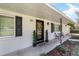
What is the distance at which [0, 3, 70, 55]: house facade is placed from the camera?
7.03 metres

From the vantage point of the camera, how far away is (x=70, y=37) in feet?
25.8

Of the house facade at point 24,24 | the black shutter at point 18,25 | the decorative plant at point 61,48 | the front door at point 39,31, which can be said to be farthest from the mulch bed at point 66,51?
the front door at point 39,31

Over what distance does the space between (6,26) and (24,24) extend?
1.42 metres

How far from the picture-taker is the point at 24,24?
8680 mm

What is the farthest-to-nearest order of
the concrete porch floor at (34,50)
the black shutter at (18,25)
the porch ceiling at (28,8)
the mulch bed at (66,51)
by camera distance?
the black shutter at (18,25) < the concrete porch floor at (34,50) < the mulch bed at (66,51) < the porch ceiling at (28,8)

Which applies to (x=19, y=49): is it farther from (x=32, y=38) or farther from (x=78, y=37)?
(x=78, y=37)

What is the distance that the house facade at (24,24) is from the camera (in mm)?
7027

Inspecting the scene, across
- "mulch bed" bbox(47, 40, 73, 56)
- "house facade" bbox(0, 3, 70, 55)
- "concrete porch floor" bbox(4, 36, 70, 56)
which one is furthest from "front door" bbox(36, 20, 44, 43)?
"mulch bed" bbox(47, 40, 73, 56)

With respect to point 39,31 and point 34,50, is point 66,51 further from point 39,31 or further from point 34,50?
point 39,31

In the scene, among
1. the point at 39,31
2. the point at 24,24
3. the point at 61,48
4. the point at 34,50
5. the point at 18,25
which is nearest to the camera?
the point at 61,48

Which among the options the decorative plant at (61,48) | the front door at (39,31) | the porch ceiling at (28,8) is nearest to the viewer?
the porch ceiling at (28,8)

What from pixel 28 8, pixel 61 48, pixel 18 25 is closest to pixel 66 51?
pixel 61 48

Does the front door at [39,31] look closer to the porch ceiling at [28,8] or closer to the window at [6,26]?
the porch ceiling at [28,8]

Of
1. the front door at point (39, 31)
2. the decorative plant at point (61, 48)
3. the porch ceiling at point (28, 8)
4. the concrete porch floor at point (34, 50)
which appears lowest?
the concrete porch floor at point (34, 50)
